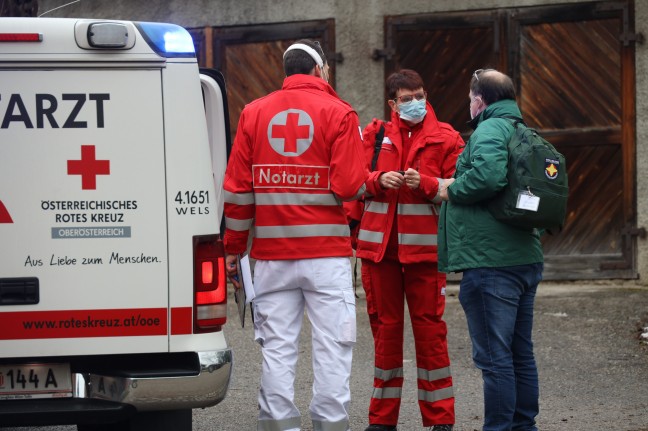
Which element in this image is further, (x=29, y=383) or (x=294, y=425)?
(x=294, y=425)

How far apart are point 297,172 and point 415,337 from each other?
4.09 ft

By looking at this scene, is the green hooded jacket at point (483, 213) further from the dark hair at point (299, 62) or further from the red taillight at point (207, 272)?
the red taillight at point (207, 272)

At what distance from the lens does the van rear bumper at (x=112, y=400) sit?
515 cm

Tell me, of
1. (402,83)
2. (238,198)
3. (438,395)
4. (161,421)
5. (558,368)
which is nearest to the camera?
(161,421)

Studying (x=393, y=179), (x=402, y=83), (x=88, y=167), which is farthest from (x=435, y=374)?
(x=88, y=167)

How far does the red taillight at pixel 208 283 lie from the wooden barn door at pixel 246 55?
7301 millimetres

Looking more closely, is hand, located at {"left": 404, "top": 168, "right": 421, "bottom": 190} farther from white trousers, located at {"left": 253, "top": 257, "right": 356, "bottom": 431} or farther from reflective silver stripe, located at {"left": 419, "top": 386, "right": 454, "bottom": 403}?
reflective silver stripe, located at {"left": 419, "top": 386, "right": 454, "bottom": 403}

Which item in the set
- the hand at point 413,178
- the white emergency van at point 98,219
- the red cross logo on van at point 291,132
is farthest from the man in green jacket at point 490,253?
the white emergency van at point 98,219

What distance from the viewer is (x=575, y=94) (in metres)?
11.8

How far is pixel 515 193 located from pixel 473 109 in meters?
0.55

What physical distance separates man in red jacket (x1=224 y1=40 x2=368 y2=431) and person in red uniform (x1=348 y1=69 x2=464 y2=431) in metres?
0.62

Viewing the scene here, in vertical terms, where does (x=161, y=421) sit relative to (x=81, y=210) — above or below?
below

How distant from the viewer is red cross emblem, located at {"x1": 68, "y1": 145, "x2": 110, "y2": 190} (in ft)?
16.9

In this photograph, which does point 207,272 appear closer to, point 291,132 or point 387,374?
point 291,132
